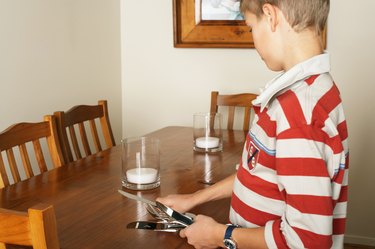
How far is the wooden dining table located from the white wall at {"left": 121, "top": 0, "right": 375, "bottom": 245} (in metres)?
1.02

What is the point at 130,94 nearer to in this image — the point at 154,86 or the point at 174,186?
the point at 154,86

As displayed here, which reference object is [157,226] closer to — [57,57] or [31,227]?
[31,227]

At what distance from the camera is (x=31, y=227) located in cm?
72

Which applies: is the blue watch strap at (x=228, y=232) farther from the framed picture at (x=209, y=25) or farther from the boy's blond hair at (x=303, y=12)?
the framed picture at (x=209, y=25)

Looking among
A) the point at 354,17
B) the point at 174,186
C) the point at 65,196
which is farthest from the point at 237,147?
the point at 354,17

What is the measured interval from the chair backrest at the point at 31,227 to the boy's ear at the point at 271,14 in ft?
1.80

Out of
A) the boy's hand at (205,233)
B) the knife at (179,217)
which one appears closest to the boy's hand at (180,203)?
the knife at (179,217)

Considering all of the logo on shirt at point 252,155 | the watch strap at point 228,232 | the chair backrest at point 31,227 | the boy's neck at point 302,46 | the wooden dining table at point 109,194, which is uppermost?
the boy's neck at point 302,46

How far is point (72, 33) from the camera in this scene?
271 cm

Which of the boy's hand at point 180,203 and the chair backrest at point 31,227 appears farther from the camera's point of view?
the boy's hand at point 180,203

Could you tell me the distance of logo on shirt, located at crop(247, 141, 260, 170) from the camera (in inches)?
38.3

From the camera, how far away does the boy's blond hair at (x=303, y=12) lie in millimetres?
912

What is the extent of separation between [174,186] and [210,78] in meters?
1.66

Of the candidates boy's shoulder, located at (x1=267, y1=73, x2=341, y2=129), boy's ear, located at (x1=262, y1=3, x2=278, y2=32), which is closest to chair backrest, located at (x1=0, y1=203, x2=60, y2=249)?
boy's shoulder, located at (x1=267, y1=73, x2=341, y2=129)
